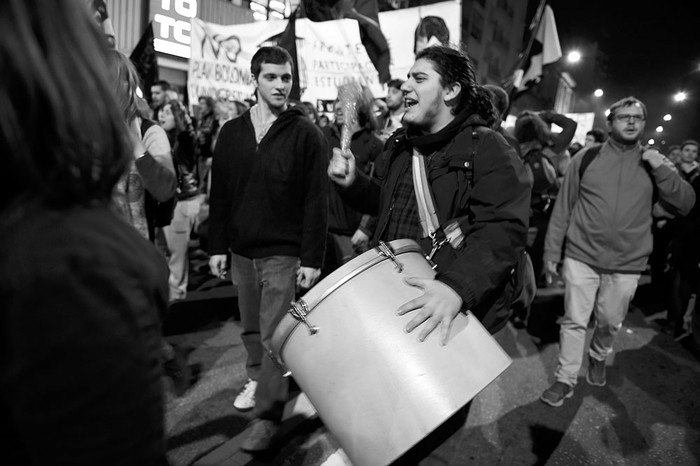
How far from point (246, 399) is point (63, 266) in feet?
9.62

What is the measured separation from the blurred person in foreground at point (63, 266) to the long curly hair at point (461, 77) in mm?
1706

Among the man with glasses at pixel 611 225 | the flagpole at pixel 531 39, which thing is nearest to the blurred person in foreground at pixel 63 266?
the man with glasses at pixel 611 225

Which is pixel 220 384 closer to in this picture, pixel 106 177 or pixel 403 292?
pixel 403 292

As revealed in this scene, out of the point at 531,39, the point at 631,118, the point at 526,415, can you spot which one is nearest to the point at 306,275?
the point at 526,415

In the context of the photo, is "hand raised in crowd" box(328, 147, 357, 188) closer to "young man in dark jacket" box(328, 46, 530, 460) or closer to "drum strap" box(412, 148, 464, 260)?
"young man in dark jacket" box(328, 46, 530, 460)

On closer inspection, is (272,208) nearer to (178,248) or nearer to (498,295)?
(498,295)

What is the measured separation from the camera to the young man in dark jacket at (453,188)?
5.50ft

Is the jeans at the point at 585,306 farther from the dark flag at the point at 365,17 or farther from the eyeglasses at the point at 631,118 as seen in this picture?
the dark flag at the point at 365,17

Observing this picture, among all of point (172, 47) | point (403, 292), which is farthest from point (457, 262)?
point (172, 47)

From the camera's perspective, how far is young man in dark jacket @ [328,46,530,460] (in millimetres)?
1678

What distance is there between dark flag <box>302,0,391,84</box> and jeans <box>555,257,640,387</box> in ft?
11.3

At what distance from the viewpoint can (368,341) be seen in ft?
4.85

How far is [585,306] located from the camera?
152 inches

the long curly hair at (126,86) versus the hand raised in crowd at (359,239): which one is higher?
the long curly hair at (126,86)
